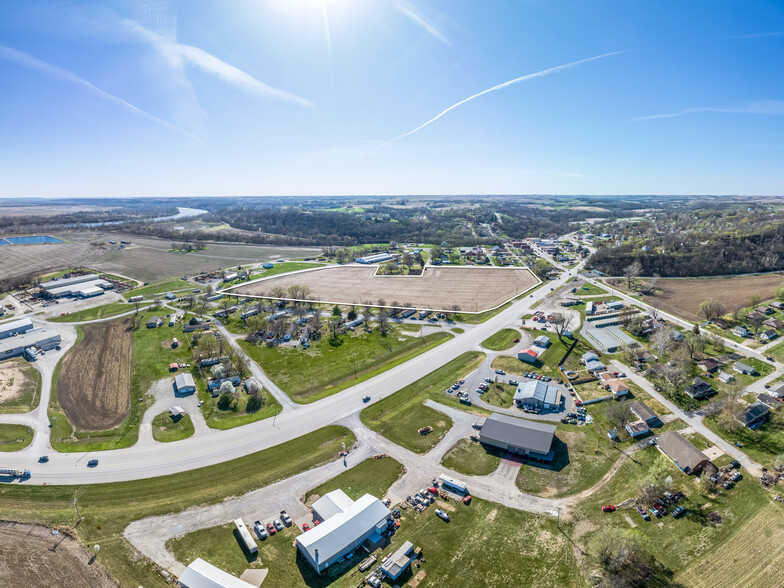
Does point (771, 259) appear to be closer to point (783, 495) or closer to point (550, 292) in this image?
point (550, 292)

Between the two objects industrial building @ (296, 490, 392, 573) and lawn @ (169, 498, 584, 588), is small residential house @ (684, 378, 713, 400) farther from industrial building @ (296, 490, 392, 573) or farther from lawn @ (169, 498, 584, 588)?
industrial building @ (296, 490, 392, 573)

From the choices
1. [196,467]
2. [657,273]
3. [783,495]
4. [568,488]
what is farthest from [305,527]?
[657,273]

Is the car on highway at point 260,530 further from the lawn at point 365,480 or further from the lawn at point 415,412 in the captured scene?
the lawn at point 415,412

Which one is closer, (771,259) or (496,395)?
(496,395)

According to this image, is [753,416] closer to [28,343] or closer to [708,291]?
[708,291]

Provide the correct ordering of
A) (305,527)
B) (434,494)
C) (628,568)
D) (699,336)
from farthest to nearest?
1. (699,336)
2. (434,494)
3. (305,527)
4. (628,568)

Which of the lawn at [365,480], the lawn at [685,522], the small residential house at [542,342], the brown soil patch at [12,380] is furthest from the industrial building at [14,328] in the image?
the small residential house at [542,342]
